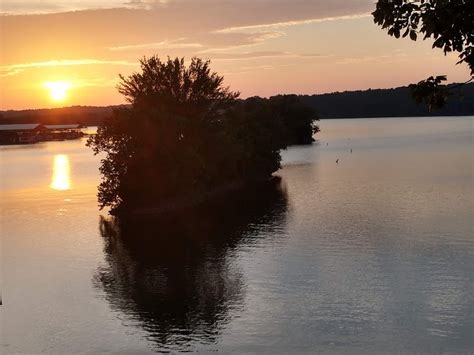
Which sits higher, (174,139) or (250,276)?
(174,139)

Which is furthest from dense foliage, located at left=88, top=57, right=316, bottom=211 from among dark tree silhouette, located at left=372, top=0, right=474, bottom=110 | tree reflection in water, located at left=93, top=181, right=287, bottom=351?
dark tree silhouette, located at left=372, top=0, right=474, bottom=110

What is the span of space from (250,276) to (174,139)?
1740 inches

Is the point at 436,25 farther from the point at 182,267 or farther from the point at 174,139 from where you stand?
the point at 174,139

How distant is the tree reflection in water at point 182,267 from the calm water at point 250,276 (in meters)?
0.17

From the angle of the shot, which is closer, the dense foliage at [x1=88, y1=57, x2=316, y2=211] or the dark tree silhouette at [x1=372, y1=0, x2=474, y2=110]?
the dark tree silhouette at [x1=372, y1=0, x2=474, y2=110]

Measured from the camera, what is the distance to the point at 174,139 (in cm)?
9512

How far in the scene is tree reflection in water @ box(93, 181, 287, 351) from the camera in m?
43.5

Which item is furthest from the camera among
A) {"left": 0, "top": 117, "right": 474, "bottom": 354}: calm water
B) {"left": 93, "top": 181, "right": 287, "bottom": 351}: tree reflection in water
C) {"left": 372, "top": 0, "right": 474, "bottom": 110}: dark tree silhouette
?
{"left": 93, "top": 181, "right": 287, "bottom": 351}: tree reflection in water

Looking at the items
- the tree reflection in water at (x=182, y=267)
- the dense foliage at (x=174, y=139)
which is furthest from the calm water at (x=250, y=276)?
the dense foliage at (x=174, y=139)

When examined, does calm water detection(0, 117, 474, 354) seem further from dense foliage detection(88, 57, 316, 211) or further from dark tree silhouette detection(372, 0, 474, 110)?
dark tree silhouette detection(372, 0, 474, 110)

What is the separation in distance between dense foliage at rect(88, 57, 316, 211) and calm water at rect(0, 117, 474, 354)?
19.5 feet

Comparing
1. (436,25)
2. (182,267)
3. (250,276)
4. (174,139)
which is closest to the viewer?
(436,25)

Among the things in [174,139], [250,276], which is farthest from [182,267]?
[174,139]

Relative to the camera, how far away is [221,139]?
345ft
